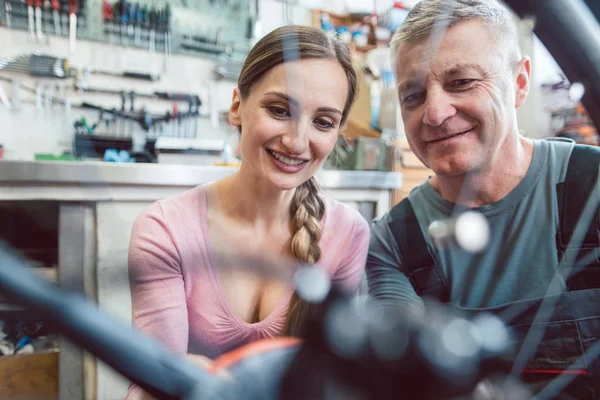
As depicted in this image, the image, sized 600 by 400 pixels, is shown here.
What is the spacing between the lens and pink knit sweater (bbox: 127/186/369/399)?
248mm

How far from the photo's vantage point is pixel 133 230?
0.94 ft

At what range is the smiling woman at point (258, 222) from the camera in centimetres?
26

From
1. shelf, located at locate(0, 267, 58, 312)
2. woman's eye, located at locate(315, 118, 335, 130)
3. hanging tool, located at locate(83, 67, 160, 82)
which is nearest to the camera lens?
shelf, located at locate(0, 267, 58, 312)

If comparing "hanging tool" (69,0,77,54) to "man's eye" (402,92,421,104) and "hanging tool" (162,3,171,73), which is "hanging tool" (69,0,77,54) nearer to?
"hanging tool" (162,3,171,73)

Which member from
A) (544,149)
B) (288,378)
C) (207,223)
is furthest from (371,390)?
(544,149)

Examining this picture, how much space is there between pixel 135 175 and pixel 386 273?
0.65 feet

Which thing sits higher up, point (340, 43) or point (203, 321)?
point (340, 43)

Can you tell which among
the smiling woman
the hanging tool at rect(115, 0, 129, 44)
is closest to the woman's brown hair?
the smiling woman

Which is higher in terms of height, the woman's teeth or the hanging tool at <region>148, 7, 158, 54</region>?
the hanging tool at <region>148, 7, 158, 54</region>

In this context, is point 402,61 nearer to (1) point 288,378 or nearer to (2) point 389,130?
(2) point 389,130

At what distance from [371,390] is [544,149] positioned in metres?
0.25

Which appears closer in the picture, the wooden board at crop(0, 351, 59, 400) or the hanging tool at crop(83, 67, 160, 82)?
the wooden board at crop(0, 351, 59, 400)

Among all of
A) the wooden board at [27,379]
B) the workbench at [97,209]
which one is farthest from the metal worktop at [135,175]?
the wooden board at [27,379]

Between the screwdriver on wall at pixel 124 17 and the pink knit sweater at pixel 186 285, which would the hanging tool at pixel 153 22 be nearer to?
the screwdriver on wall at pixel 124 17
